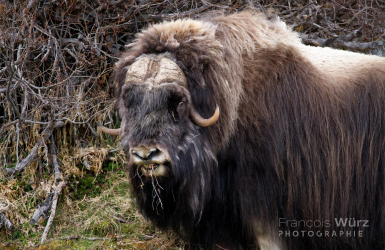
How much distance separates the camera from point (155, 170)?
8.38 ft

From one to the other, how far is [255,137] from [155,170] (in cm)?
67

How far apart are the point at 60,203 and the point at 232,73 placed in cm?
206

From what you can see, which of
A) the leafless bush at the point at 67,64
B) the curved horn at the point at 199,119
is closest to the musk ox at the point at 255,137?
the curved horn at the point at 199,119

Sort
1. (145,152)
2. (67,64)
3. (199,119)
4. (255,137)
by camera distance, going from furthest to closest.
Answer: (67,64), (255,137), (199,119), (145,152)

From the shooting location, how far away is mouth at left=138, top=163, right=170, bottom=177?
8.37 ft

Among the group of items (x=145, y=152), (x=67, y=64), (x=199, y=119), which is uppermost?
(x=67, y=64)

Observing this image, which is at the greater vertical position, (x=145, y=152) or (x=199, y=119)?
(x=199, y=119)

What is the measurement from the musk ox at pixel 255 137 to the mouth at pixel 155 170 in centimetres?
2

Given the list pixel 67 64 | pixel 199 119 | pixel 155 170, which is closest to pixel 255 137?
pixel 199 119

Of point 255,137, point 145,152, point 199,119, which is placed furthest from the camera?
point 255,137

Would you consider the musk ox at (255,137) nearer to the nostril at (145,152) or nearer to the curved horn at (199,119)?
the curved horn at (199,119)

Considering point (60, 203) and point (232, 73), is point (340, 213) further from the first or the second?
point (60, 203)

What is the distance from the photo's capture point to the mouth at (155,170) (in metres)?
2.55

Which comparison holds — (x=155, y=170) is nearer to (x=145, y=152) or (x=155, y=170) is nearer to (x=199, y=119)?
(x=145, y=152)
